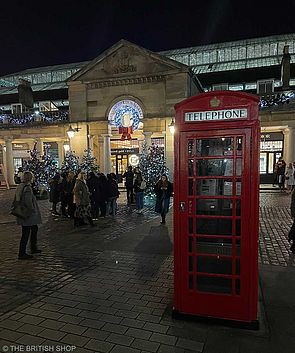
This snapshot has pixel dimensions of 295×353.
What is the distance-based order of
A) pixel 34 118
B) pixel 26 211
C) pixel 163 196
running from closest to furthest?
pixel 26 211 → pixel 163 196 → pixel 34 118

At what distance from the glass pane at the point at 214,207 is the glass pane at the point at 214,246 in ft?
1.19

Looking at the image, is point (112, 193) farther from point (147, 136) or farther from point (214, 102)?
point (147, 136)

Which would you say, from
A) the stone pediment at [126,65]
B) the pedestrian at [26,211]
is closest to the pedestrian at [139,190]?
the pedestrian at [26,211]

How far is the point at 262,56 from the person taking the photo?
2958 cm

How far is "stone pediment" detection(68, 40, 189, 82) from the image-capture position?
20859 mm

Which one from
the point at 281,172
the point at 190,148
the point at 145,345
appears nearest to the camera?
the point at 145,345

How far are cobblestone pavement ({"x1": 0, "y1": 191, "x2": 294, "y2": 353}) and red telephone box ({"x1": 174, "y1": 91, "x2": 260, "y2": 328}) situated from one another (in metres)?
0.40

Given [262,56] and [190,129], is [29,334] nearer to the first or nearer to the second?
[190,129]

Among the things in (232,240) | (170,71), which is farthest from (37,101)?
(232,240)

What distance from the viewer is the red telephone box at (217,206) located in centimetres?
360

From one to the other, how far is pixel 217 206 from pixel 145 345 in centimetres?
188

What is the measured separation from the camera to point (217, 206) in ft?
12.6

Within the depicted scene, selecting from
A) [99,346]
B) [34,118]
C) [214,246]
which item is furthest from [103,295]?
[34,118]

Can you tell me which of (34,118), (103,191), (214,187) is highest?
(34,118)
